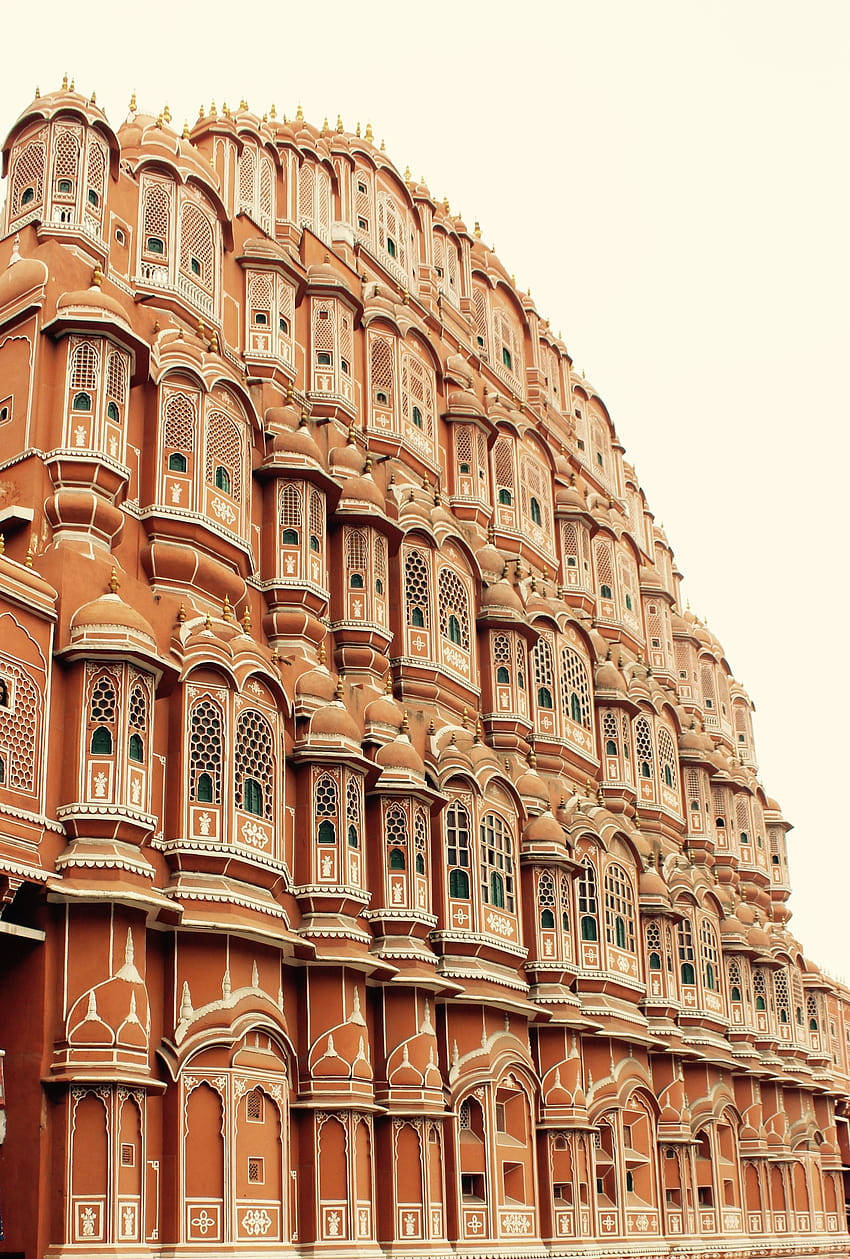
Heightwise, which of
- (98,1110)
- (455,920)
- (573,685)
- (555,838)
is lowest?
(98,1110)

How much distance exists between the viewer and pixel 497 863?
32.5 m

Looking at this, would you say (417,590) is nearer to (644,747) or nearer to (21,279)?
(21,279)

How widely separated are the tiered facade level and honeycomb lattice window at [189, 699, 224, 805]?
0.07 m

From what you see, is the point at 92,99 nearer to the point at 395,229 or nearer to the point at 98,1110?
the point at 395,229

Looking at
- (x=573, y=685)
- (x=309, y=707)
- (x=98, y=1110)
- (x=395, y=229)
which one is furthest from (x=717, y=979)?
(x=98, y=1110)

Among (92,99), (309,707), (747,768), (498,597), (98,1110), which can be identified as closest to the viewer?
(98,1110)

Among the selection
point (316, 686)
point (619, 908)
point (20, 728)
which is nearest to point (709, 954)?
point (619, 908)

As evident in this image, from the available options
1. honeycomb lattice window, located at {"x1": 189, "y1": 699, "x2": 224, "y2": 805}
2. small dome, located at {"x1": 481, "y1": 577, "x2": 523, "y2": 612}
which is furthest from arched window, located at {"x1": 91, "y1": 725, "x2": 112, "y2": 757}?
small dome, located at {"x1": 481, "y1": 577, "x2": 523, "y2": 612}

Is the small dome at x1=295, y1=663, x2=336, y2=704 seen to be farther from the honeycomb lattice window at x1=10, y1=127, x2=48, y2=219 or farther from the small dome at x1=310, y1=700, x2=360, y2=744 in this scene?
the honeycomb lattice window at x1=10, y1=127, x2=48, y2=219

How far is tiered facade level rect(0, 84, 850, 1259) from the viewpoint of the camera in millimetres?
22031

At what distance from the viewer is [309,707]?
28109 millimetres

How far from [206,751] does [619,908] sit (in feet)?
53.7

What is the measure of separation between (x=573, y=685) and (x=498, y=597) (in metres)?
4.58

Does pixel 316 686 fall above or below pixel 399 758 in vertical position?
above
